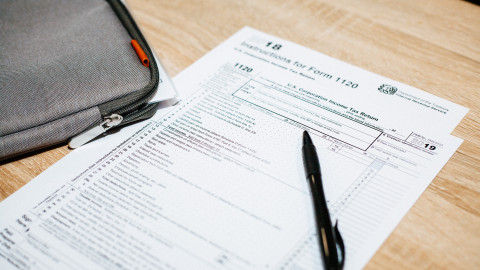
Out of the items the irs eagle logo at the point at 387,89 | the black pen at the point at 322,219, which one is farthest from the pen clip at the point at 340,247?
the irs eagle logo at the point at 387,89

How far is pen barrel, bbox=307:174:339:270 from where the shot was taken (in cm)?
40

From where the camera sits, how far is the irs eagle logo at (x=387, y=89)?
59 cm

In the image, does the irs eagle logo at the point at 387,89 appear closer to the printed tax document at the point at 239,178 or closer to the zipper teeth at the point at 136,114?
the printed tax document at the point at 239,178

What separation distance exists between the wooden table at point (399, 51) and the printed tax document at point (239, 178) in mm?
20

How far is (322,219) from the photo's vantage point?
0.43 m

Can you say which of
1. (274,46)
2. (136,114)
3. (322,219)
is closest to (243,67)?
(274,46)

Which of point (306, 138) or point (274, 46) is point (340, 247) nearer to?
point (306, 138)

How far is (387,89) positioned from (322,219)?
25cm

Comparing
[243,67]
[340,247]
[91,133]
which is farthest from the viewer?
[243,67]

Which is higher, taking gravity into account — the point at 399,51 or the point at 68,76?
the point at 68,76

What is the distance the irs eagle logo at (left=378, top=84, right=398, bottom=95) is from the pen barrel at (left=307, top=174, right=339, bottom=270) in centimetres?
20

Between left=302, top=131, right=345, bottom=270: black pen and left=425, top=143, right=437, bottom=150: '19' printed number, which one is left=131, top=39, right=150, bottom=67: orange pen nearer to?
left=302, top=131, right=345, bottom=270: black pen

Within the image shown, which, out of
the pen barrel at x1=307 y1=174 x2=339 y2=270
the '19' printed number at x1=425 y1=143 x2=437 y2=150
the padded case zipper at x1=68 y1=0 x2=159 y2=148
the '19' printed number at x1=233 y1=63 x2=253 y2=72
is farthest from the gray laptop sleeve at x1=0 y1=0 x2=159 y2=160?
the '19' printed number at x1=425 y1=143 x2=437 y2=150

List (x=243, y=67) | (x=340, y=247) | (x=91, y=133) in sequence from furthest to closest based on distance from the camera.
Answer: (x=243, y=67) < (x=91, y=133) < (x=340, y=247)
